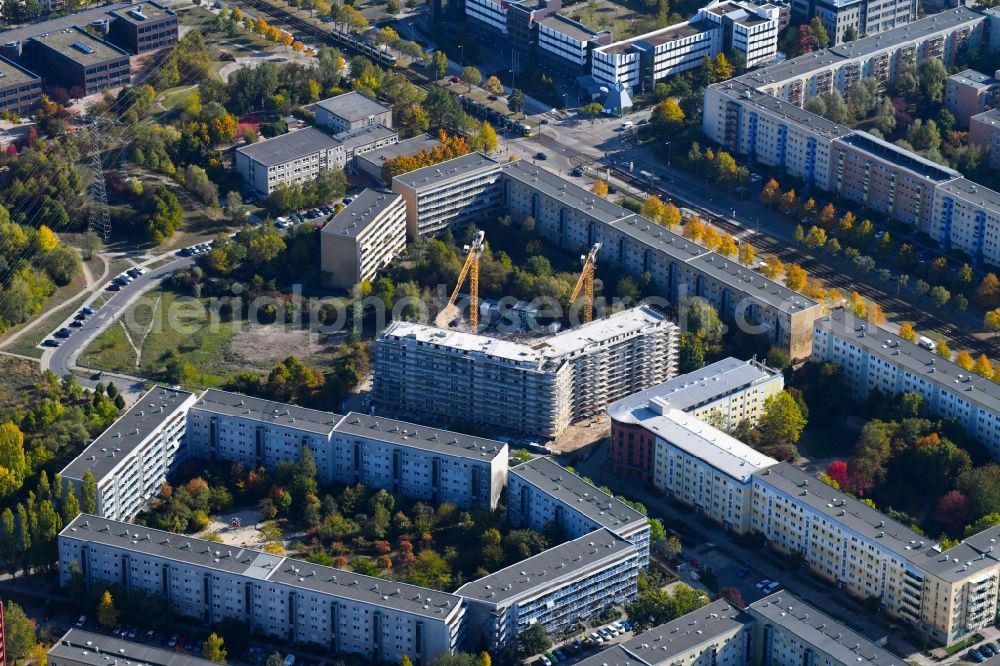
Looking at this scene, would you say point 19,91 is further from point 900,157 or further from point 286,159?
point 900,157

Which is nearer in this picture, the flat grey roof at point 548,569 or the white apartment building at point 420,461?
the flat grey roof at point 548,569

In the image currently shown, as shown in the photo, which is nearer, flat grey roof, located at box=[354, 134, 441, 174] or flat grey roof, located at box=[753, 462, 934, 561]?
flat grey roof, located at box=[753, 462, 934, 561]

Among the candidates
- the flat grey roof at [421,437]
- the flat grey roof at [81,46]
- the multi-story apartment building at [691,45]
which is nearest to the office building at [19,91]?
the flat grey roof at [81,46]

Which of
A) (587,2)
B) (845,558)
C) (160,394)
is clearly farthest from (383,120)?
(845,558)

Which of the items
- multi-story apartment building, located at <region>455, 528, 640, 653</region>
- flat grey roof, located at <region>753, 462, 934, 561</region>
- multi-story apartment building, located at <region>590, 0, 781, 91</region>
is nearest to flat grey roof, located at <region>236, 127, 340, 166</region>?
multi-story apartment building, located at <region>590, 0, 781, 91</region>

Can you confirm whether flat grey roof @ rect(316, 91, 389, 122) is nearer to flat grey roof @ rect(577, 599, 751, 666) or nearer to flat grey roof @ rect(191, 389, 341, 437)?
flat grey roof @ rect(191, 389, 341, 437)

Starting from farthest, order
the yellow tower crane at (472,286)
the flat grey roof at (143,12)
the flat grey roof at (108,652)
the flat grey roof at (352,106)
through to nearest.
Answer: the flat grey roof at (143,12)
the flat grey roof at (352,106)
the yellow tower crane at (472,286)
the flat grey roof at (108,652)

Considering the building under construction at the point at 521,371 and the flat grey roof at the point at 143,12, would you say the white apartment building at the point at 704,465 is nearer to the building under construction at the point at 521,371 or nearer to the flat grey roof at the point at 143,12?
the building under construction at the point at 521,371
